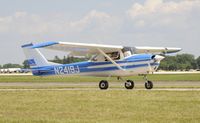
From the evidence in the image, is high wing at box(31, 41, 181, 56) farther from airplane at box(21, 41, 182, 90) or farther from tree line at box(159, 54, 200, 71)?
tree line at box(159, 54, 200, 71)

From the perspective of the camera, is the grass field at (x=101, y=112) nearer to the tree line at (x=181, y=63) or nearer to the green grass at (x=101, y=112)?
the green grass at (x=101, y=112)

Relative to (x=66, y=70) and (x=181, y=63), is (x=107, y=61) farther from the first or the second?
(x=181, y=63)

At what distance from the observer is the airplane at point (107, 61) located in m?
28.8

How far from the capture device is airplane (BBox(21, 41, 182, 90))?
28766 mm

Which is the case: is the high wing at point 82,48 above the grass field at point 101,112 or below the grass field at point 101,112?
above

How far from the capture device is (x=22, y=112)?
14.6 metres

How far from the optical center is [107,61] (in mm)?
30531

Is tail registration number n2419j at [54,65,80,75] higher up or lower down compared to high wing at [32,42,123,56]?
lower down

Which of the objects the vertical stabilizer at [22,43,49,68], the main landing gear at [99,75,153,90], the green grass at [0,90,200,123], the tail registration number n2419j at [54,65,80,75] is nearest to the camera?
the green grass at [0,90,200,123]

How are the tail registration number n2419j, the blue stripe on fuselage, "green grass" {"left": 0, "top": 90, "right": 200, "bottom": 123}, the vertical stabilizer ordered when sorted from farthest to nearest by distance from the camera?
1. the vertical stabilizer
2. the tail registration number n2419j
3. the blue stripe on fuselage
4. "green grass" {"left": 0, "top": 90, "right": 200, "bottom": 123}

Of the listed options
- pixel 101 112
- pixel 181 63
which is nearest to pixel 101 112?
pixel 101 112

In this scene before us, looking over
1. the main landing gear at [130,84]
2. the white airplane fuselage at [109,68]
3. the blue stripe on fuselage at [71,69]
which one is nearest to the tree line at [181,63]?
the blue stripe on fuselage at [71,69]

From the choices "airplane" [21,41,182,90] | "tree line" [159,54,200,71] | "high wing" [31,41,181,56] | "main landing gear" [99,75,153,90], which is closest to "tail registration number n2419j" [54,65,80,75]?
"airplane" [21,41,182,90]

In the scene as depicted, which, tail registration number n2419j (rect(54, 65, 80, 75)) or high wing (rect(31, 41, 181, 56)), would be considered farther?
tail registration number n2419j (rect(54, 65, 80, 75))
